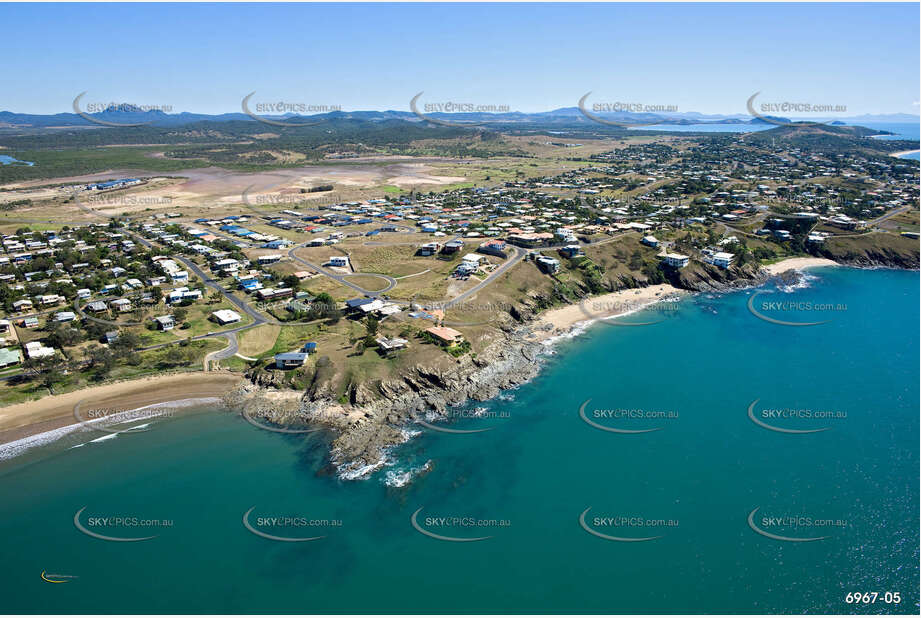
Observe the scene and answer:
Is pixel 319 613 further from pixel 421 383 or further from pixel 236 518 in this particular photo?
pixel 421 383

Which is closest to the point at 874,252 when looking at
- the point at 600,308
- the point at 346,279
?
the point at 600,308

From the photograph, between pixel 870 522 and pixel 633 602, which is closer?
pixel 633 602

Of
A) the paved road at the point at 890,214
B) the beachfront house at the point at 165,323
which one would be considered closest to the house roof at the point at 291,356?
the beachfront house at the point at 165,323

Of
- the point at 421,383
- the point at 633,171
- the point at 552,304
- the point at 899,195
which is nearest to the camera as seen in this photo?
the point at 421,383

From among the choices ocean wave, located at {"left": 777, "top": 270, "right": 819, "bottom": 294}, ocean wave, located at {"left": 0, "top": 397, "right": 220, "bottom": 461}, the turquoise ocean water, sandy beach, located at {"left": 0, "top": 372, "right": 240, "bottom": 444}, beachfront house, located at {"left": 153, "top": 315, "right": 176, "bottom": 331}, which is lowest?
the turquoise ocean water

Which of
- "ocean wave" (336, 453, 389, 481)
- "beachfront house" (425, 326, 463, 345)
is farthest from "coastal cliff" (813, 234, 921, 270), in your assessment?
"ocean wave" (336, 453, 389, 481)

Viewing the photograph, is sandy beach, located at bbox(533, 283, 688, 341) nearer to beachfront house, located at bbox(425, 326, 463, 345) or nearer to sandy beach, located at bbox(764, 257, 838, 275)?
beachfront house, located at bbox(425, 326, 463, 345)

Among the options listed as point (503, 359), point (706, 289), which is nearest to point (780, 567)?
point (503, 359)
